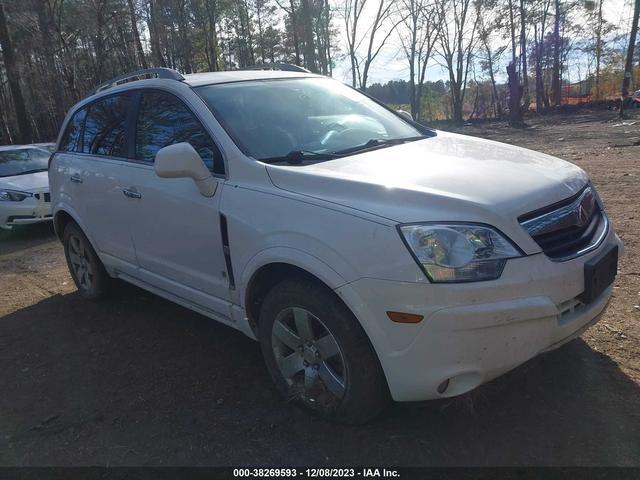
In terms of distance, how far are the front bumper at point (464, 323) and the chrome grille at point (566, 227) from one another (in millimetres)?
94

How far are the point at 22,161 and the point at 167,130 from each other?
765 centimetres

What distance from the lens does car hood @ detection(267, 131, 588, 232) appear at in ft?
7.56

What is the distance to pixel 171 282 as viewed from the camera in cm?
359

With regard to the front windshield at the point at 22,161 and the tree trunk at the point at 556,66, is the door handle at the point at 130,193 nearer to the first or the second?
the front windshield at the point at 22,161

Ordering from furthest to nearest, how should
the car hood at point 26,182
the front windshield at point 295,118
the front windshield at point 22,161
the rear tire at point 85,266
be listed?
the front windshield at point 22,161
the car hood at point 26,182
the rear tire at point 85,266
the front windshield at point 295,118

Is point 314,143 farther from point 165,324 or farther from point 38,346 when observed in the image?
point 38,346

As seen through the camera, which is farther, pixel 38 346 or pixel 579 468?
pixel 38 346

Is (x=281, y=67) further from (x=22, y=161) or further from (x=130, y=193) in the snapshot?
(x=22, y=161)

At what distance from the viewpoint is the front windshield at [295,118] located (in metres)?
3.15

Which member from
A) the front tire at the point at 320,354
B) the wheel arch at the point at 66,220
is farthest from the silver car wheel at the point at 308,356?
the wheel arch at the point at 66,220

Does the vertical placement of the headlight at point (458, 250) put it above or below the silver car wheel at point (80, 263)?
above

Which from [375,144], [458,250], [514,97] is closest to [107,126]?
[375,144]

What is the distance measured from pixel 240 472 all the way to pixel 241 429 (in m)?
0.32

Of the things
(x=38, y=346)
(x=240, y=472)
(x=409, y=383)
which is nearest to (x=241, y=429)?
(x=240, y=472)
